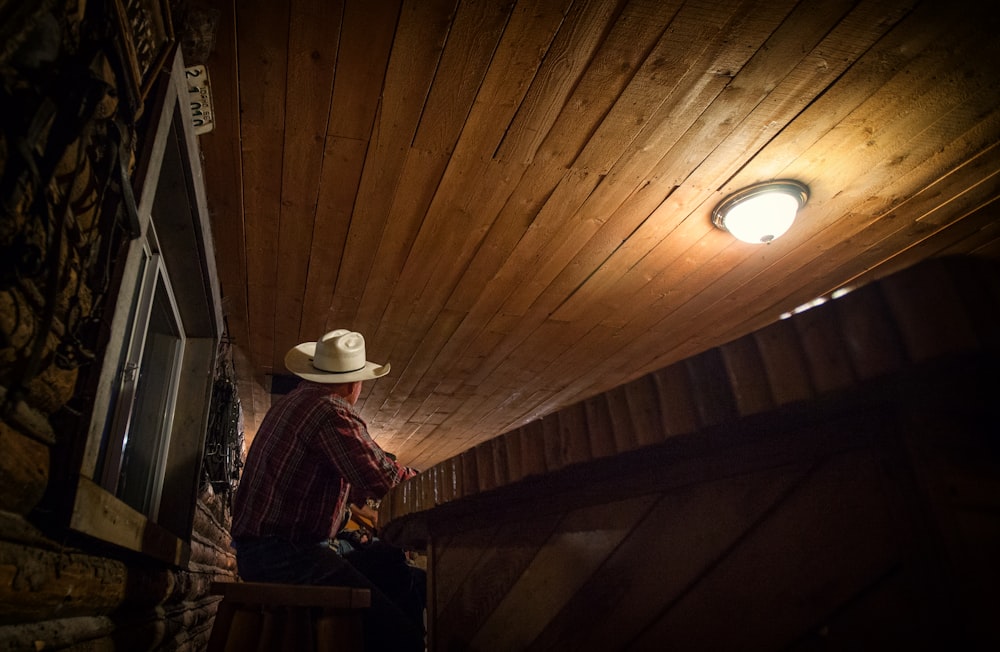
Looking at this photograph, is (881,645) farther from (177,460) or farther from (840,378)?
(177,460)

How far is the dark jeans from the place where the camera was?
2.36 meters

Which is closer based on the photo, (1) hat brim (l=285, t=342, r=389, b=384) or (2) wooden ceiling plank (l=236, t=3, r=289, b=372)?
(2) wooden ceiling plank (l=236, t=3, r=289, b=372)

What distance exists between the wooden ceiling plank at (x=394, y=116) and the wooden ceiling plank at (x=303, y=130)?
0.42ft

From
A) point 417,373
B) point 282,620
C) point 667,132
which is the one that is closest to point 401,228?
point 667,132

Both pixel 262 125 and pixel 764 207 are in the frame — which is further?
pixel 764 207

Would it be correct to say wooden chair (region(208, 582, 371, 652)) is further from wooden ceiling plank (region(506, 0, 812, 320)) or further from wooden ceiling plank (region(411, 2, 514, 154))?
wooden ceiling plank (region(506, 0, 812, 320))

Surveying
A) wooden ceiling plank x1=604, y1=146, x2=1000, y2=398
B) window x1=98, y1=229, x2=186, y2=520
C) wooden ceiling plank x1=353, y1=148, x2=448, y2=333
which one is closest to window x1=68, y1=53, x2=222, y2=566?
window x1=98, y1=229, x2=186, y2=520

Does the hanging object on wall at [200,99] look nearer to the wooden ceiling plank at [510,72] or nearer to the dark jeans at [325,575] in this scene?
the wooden ceiling plank at [510,72]

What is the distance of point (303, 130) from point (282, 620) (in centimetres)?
197

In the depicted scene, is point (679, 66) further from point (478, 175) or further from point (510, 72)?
point (478, 175)

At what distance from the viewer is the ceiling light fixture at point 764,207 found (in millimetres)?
2830

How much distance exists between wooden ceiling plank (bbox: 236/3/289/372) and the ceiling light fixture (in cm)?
232

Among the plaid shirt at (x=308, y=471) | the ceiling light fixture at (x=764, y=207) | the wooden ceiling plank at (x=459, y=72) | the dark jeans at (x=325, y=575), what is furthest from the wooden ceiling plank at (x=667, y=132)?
the dark jeans at (x=325, y=575)

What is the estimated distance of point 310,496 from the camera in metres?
2.48
